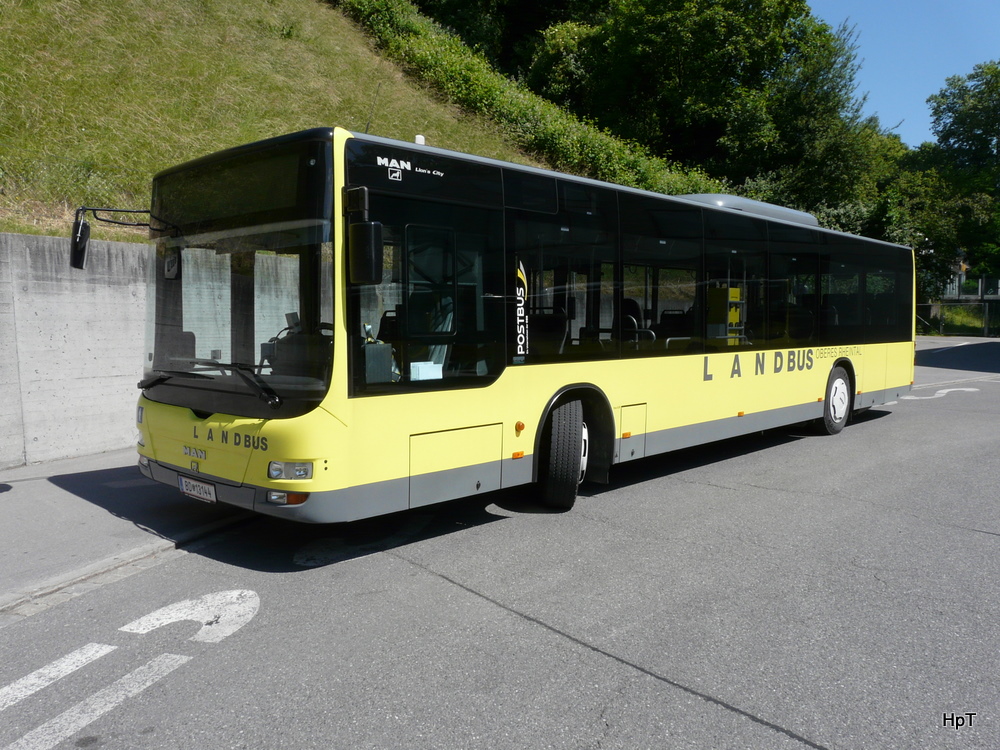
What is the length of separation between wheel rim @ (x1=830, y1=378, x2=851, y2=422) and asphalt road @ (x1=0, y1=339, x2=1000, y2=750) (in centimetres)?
400

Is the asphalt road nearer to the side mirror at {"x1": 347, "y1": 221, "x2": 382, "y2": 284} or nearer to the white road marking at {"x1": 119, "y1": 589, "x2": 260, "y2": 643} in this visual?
the white road marking at {"x1": 119, "y1": 589, "x2": 260, "y2": 643}

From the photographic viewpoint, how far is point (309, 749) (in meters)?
3.13

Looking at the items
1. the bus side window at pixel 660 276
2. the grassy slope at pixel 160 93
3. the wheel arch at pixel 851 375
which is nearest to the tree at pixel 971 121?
the grassy slope at pixel 160 93

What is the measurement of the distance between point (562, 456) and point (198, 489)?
2853 mm

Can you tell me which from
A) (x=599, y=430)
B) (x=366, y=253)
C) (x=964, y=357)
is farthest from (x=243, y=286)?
(x=964, y=357)

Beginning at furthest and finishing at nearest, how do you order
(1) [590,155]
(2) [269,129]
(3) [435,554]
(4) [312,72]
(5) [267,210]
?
(1) [590,155] → (4) [312,72] → (2) [269,129] → (3) [435,554] → (5) [267,210]

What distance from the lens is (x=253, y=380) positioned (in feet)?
17.3

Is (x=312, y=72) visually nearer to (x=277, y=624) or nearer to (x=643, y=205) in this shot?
(x=643, y=205)

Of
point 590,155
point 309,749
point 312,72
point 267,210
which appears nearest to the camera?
point 309,749

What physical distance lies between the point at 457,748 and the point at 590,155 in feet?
68.2

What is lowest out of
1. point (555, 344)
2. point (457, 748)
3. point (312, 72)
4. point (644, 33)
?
point (457, 748)

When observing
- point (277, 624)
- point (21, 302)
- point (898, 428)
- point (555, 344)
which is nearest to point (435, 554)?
point (277, 624)

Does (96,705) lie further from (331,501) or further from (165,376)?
(165,376)

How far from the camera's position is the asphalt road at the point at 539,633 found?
3342mm
